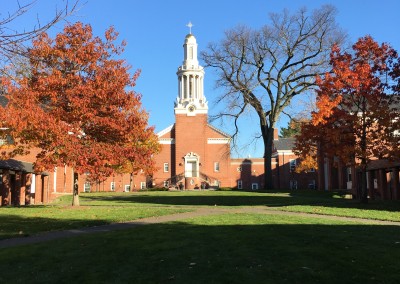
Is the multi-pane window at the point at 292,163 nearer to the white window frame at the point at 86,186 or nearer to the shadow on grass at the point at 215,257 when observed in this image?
the white window frame at the point at 86,186

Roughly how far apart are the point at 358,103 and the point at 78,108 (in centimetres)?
1359

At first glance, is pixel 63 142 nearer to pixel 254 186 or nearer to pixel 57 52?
pixel 57 52

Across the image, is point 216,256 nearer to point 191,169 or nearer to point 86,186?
point 191,169

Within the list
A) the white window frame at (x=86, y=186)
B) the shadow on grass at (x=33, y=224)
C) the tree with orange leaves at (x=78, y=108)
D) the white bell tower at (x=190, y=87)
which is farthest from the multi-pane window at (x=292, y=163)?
the shadow on grass at (x=33, y=224)

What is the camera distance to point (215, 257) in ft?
25.9

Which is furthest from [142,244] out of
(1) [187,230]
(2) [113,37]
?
(2) [113,37]

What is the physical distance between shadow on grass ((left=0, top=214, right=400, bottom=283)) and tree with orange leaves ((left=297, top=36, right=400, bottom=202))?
1005 centimetres

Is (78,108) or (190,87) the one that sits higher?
(190,87)

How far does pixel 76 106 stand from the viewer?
19.0 m

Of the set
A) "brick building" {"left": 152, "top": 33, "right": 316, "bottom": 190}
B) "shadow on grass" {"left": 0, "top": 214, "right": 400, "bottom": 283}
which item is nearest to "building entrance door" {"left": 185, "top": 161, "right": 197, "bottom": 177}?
"brick building" {"left": 152, "top": 33, "right": 316, "bottom": 190}

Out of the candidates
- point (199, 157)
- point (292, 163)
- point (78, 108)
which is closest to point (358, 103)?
point (78, 108)

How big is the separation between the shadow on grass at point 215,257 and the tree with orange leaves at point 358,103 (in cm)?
1005

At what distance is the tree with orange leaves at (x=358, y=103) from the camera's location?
20.8m

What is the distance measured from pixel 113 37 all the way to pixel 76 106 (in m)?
4.50
